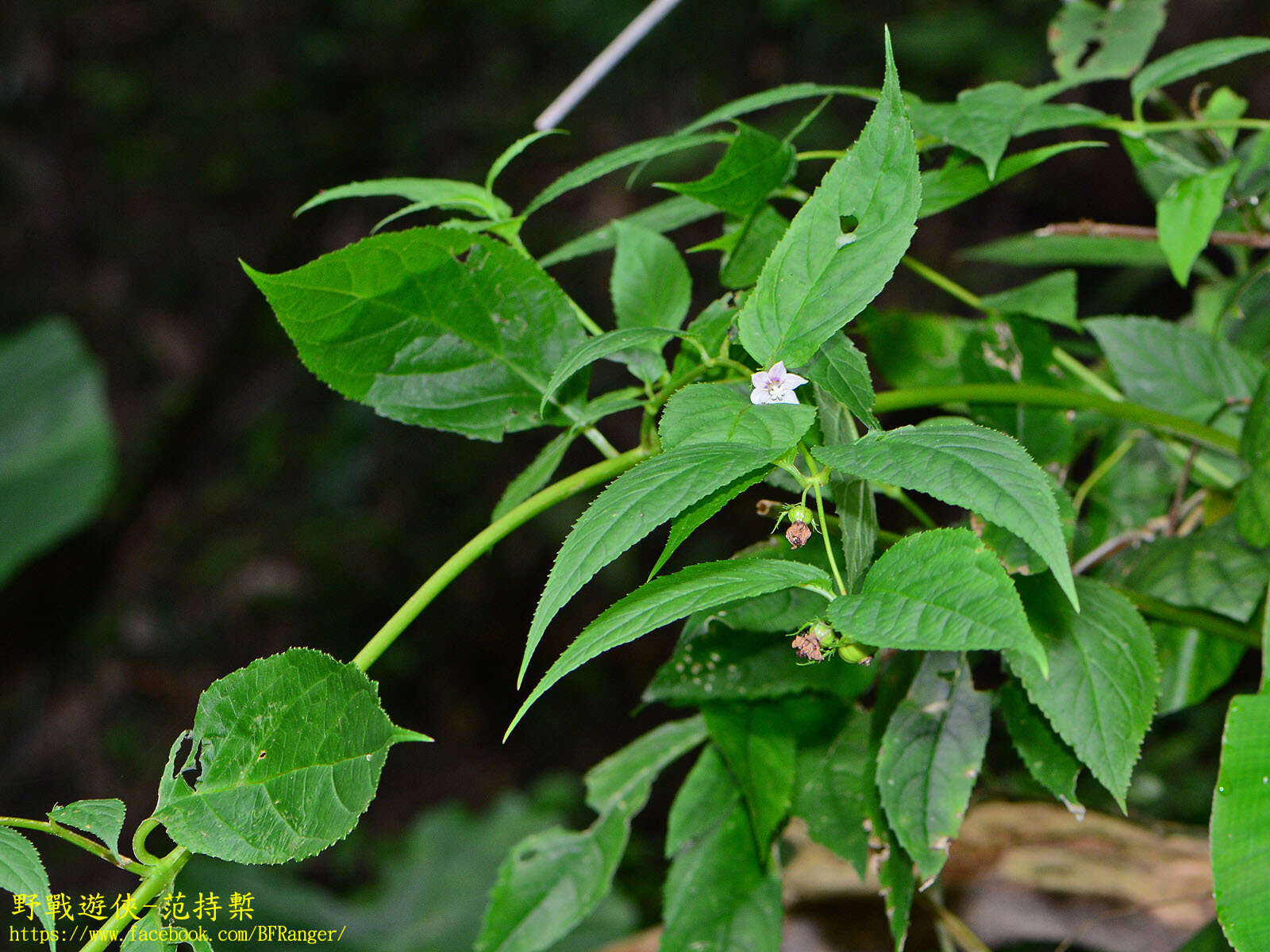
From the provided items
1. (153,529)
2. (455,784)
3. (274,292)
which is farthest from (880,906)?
(153,529)

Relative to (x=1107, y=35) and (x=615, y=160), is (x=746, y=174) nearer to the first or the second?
(x=615, y=160)

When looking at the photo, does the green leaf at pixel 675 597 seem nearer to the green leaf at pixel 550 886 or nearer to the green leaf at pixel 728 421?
the green leaf at pixel 728 421

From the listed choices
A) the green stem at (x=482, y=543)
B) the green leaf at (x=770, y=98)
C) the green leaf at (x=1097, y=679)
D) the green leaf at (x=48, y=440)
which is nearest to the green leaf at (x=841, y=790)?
the green leaf at (x=1097, y=679)

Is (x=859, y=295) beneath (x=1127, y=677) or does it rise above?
above

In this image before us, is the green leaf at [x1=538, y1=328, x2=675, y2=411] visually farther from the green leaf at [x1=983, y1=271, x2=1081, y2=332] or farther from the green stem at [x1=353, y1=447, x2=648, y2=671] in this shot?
the green leaf at [x1=983, y1=271, x2=1081, y2=332]

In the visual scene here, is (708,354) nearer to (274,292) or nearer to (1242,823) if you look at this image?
(274,292)

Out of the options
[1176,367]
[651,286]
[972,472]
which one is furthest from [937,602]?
[1176,367]
